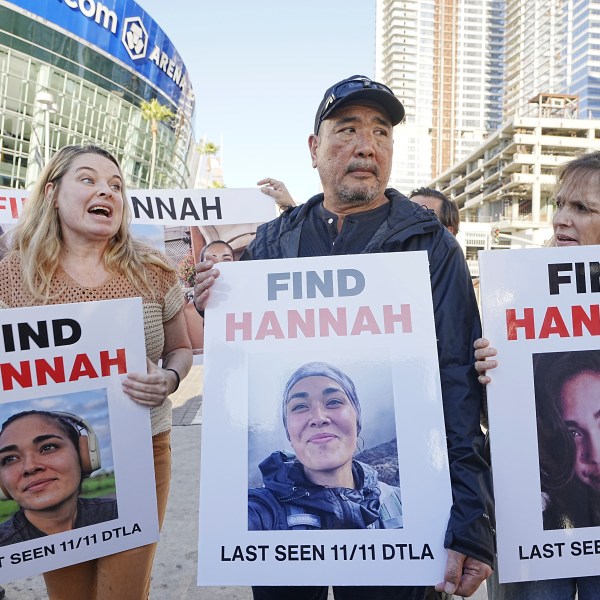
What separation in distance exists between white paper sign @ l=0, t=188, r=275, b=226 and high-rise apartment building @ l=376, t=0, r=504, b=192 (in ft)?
430

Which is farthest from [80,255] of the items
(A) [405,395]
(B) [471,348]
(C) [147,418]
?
(B) [471,348]

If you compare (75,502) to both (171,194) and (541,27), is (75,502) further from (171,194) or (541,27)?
(541,27)

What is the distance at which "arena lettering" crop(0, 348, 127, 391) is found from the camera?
5.29 ft

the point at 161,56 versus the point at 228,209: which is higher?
the point at 161,56

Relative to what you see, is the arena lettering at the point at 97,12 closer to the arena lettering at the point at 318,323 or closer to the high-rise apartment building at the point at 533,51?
the arena lettering at the point at 318,323

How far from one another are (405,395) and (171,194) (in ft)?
9.57

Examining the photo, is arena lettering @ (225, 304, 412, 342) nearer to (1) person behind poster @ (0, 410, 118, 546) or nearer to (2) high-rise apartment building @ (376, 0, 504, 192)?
(1) person behind poster @ (0, 410, 118, 546)

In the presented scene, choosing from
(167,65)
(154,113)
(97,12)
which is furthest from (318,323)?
(167,65)

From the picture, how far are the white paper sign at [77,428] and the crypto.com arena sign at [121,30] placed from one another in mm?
30620

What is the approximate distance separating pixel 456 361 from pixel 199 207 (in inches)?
110

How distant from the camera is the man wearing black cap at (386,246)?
1.45 meters

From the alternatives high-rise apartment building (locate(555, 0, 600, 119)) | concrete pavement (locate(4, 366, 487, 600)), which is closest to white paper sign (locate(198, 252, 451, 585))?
concrete pavement (locate(4, 366, 487, 600))

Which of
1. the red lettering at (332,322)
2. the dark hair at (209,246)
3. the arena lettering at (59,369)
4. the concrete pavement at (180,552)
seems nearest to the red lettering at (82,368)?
the arena lettering at (59,369)

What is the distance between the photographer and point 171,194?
393 centimetres
